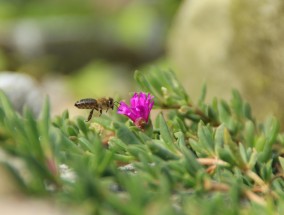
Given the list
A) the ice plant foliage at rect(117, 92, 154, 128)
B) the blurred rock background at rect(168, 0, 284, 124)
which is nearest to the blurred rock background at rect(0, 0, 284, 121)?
the blurred rock background at rect(168, 0, 284, 124)

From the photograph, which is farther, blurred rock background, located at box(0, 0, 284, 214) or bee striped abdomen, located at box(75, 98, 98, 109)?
blurred rock background, located at box(0, 0, 284, 214)

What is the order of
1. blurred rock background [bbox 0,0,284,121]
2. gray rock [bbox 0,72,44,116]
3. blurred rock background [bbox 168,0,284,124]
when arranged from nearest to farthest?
blurred rock background [bbox 168,0,284,124], blurred rock background [bbox 0,0,284,121], gray rock [bbox 0,72,44,116]

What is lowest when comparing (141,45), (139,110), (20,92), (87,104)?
(139,110)

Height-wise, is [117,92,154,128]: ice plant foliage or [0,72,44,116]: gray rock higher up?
[0,72,44,116]: gray rock

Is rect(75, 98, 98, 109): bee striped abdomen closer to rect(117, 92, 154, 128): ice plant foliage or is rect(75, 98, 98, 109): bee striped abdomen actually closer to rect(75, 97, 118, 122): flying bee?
rect(75, 97, 118, 122): flying bee

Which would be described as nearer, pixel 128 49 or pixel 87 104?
pixel 87 104

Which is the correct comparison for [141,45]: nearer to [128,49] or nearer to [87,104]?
[128,49]

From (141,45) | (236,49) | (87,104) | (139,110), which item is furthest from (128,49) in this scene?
(139,110)

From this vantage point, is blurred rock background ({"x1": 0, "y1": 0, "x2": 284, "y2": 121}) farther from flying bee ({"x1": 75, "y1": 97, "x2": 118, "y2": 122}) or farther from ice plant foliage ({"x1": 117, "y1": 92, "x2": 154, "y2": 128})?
ice plant foliage ({"x1": 117, "y1": 92, "x2": 154, "y2": 128})

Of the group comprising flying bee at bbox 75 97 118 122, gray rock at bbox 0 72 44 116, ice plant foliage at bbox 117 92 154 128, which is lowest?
ice plant foliage at bbox 117 92 154 128

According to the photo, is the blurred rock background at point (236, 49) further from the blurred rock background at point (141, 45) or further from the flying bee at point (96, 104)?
the flying bee at point (96, 104)

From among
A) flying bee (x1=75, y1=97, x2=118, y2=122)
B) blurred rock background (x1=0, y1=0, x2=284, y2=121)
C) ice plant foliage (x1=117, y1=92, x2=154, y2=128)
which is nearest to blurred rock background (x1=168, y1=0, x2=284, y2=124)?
blurred rock background (x1=0, y1=0, x2=284, y2=121)

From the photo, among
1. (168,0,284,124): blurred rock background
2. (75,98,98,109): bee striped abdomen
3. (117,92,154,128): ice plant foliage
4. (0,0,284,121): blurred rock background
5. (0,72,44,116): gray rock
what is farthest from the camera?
(0,72,44,116): gray rock
